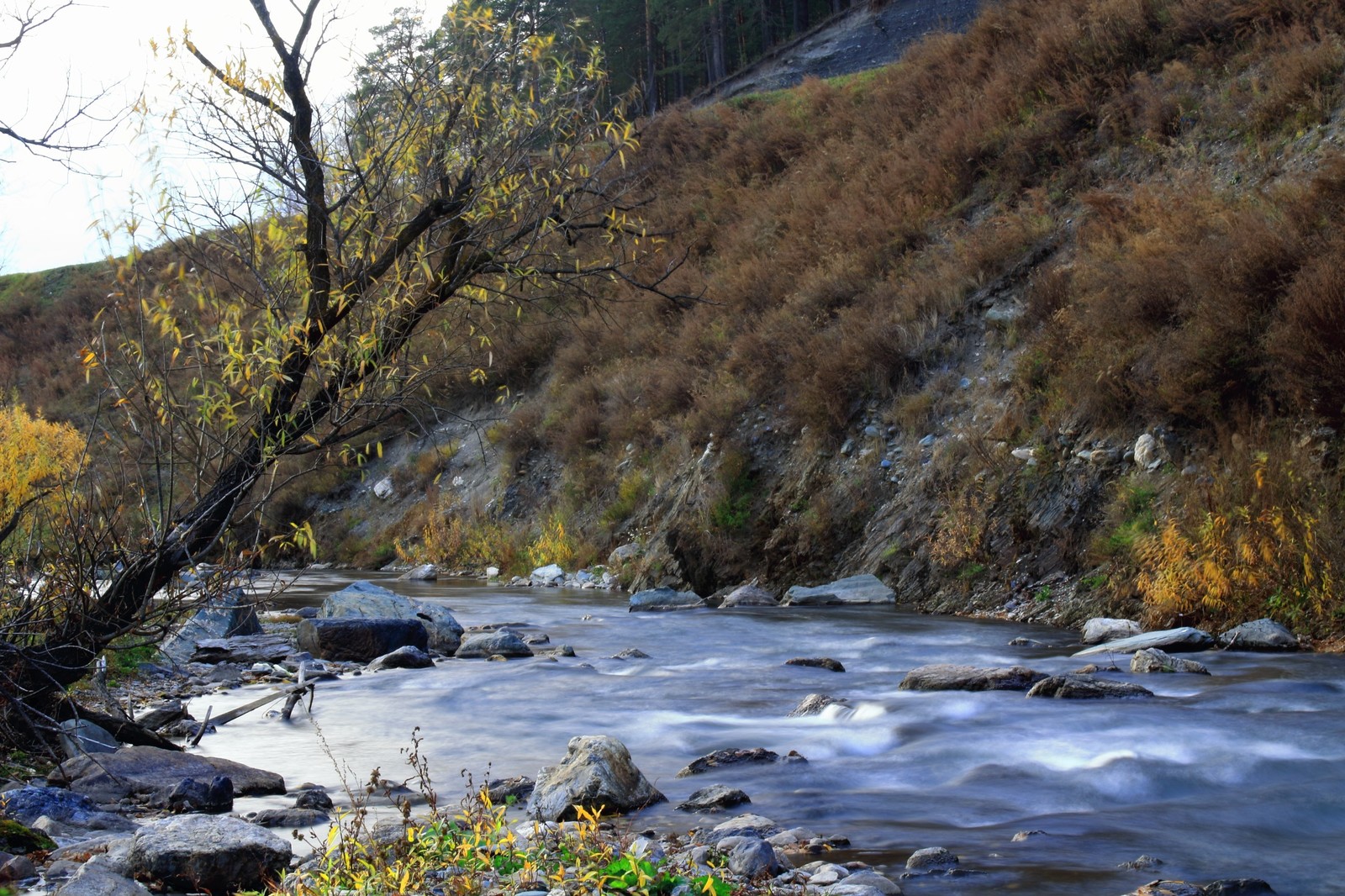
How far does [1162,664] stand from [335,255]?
19.3 feet

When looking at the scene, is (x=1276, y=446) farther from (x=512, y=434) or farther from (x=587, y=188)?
(x=512, y=434)

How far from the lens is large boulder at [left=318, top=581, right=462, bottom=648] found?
9.70 metres

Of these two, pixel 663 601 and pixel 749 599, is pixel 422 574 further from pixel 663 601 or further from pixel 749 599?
pixel 749 599

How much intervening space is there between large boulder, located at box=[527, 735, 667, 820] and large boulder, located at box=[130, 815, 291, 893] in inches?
43.3

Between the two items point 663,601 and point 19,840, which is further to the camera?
point 663,601

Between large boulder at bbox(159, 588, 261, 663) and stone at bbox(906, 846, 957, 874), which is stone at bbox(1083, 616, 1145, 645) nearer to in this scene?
stone at bbox(906, 846, 957, 874)

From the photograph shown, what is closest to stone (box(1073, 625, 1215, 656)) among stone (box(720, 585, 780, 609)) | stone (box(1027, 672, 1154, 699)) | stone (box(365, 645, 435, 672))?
stone (box(1027, 672, 1154, 699))

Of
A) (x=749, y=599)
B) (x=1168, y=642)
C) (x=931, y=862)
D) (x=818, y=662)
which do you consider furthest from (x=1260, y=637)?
(x=749, y=599)

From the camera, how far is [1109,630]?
8.21 metres

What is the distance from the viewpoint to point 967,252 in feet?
45.0

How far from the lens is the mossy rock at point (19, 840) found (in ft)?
11.7

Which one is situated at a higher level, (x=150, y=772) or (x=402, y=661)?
(x=150, y=772)

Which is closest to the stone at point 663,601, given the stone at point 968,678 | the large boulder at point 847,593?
the large boulder at point 847,593

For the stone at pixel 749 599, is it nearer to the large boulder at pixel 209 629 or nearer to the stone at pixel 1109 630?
the stone at pixel 1109 630
